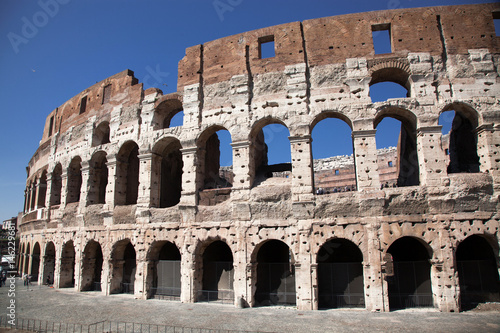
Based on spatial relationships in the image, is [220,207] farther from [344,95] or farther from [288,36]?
[288,36]

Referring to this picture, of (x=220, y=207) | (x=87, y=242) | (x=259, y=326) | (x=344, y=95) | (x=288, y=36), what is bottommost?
(x=259, y=326)

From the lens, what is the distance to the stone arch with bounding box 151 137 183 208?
14.5m

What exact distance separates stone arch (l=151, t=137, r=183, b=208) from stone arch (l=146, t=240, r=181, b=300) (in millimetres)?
2078

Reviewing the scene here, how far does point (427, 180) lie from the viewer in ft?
36.4

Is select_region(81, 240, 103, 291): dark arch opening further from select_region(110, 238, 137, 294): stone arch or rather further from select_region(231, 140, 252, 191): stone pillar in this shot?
select_region(231, 140, 252, 191): stone pillar

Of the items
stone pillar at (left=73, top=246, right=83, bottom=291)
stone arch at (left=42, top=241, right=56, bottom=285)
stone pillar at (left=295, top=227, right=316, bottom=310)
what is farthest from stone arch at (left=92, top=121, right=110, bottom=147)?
stone pillar at (left=295, top=227, right=316, bottom=310)

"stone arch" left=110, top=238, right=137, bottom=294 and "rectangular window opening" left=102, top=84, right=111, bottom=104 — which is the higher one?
"rectangular window opening" left=102, top=84, right=111, bottom=104

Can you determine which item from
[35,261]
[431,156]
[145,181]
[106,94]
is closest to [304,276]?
[431,156]

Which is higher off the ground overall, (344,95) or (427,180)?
(344,95)

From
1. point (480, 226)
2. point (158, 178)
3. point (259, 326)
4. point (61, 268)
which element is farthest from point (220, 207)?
point (61, 268)

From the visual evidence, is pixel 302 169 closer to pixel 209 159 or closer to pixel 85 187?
pixel 209 159

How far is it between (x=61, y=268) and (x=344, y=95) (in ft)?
52.4

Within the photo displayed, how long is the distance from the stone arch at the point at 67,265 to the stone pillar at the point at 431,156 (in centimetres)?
1646

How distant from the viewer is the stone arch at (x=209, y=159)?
1370cm
